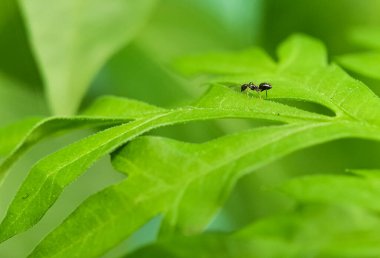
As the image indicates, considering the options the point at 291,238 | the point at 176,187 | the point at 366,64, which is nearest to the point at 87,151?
the point at 176,187

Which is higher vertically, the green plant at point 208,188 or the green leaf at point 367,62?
the green leaf at point 367,62

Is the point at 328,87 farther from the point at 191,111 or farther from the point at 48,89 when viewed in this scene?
the point at 48,89

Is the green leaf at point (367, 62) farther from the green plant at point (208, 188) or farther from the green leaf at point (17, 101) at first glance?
the green leaf at point (17, 101)

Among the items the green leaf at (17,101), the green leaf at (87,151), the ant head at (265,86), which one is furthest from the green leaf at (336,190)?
the green leaf at (17,101)

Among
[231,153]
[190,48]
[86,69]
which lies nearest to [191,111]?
[231,153]

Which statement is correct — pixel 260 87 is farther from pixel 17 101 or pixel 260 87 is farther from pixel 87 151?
pixel 17 101

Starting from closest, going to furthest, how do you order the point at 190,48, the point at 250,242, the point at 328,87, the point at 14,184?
the point at 250,242 < the point at 328,87 < the point at 14,184 < the point at 190,48
